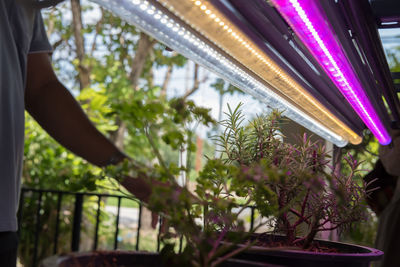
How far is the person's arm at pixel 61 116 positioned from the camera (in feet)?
3.08

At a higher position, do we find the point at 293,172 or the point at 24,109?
the point at 24,109

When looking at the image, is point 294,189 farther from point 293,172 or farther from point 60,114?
point 60,114

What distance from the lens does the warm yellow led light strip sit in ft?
1.75

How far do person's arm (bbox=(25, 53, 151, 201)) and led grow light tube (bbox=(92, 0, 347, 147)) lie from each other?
0.98 ft

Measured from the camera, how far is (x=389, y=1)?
3.68 feet

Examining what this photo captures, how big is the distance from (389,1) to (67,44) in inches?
257

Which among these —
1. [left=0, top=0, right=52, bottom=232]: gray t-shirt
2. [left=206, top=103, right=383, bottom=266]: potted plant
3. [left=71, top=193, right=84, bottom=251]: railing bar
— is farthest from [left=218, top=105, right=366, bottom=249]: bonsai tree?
[left=71, top=193, right=84, bottom=251]: railing bar

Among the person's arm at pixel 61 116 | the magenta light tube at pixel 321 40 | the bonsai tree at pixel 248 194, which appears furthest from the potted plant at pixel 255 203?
the person's arm at pixel 61 116

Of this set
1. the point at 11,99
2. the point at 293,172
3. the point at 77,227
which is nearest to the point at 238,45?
the point at 293,172

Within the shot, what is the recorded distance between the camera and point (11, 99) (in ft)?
2.87

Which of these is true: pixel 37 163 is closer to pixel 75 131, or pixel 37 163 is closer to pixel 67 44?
pixel 67 44

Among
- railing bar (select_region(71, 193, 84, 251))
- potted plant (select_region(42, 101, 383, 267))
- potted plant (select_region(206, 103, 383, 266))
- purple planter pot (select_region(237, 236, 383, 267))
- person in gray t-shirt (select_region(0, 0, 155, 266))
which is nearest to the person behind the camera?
potted plant (select_region(42, 101, 383, 267))

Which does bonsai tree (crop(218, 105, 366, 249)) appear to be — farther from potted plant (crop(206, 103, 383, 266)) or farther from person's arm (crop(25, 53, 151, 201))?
person's arm (crop(25, 53, 151, 201))

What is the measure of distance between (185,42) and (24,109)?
1.70 ft
